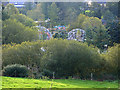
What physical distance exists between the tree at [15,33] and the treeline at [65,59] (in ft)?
23.8

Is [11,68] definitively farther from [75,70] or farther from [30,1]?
[30,1]

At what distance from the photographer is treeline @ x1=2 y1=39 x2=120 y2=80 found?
1477cm

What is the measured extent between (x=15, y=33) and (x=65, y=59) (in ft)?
32.4

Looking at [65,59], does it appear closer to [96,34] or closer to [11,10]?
[96,34]

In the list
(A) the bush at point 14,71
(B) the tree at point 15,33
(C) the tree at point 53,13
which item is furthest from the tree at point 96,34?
(C) the tree at point 53,13

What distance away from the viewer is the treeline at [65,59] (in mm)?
14766

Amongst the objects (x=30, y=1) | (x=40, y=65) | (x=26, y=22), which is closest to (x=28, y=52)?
(x=40, y=65)

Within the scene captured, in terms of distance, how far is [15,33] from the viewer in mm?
23312

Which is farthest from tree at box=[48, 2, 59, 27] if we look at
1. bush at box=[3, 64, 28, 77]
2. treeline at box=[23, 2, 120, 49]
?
bush at box=[3, 64, 28, 77]

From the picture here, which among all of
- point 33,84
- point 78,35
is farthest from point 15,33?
point 33,84

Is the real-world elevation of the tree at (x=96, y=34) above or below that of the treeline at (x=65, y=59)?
above

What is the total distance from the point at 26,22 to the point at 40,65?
55.2 ft

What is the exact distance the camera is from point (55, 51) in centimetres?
1495

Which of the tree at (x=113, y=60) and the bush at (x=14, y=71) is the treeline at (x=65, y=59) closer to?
the tree at (x=113, y=60)
